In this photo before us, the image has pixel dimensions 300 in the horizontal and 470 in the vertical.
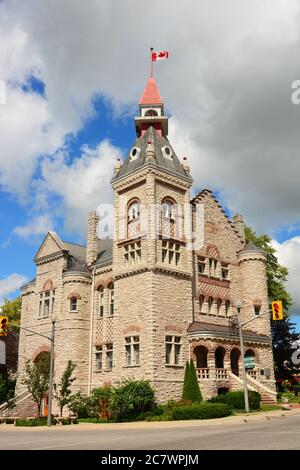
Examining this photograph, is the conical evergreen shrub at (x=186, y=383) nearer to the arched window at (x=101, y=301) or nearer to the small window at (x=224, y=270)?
the arched window at (x=101, y=301)

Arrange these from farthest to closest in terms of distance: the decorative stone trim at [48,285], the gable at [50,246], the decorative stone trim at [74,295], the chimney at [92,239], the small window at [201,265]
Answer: the chimney at [92,239] → the gable at [50,246] → the decorative stone trim at [48,285] → the decorative stone trim at [74,295] → the small window at [201,265]

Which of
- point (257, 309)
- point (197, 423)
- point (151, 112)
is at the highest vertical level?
point (151, 112)

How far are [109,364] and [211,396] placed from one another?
28.6ft

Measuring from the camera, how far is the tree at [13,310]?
195ft

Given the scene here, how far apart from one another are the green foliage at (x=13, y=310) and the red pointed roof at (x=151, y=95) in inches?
1193

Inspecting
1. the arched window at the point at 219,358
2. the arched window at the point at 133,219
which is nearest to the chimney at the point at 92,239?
the arched window at the point at 133,219

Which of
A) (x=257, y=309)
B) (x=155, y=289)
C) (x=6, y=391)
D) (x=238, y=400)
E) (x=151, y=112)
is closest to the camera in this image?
(x=238, y=400)

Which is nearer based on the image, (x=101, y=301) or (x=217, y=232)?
(x=101, y=301)

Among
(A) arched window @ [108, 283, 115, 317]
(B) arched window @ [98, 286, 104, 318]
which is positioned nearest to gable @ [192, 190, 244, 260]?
(A) arched window @ [108, 283, 115, 317]

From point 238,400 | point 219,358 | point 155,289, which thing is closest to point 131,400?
point 238,400

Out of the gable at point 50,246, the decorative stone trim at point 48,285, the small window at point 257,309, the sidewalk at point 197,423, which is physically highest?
the gable at point 50,246

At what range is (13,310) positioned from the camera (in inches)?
2356

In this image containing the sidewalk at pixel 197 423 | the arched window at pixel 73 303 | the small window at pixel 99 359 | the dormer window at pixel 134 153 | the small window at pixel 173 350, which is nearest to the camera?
the sidewalk at pixel 197 423

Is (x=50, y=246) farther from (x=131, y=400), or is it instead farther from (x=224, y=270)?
(x=131, y=400)
